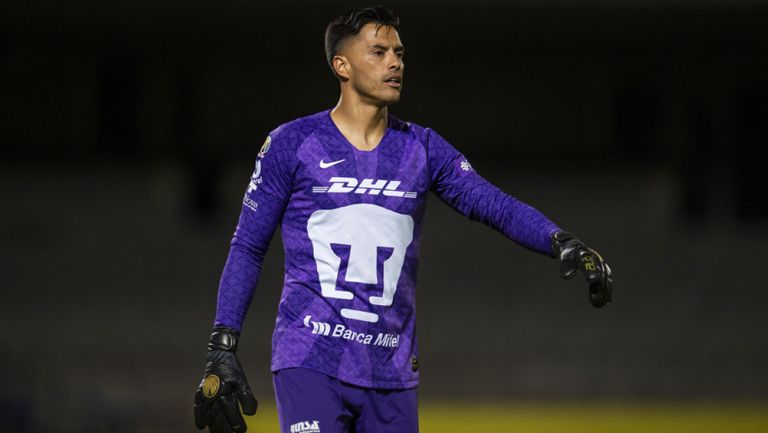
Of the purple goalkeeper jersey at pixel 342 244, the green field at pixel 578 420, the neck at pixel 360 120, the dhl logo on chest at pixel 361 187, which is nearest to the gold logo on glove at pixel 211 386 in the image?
the purple goalkeeper jersey at pixel 342 244

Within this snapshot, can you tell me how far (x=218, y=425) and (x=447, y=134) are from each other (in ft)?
32.4

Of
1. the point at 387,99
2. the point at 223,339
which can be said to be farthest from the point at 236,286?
the point at 387,99

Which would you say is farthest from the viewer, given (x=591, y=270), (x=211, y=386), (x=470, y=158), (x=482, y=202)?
(x=470, y=158)

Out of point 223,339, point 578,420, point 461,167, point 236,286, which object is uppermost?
point 461,167

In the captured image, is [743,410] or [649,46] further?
[649,46]

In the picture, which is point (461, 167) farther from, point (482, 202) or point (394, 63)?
point (394, 63)

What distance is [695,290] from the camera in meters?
13.1

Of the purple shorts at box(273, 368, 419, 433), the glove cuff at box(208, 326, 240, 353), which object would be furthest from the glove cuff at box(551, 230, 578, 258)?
the glove cuff at box(208, 326, 240, 353)

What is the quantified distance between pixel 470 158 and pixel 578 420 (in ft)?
16.2

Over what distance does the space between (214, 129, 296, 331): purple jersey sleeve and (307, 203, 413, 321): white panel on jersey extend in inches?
5.6

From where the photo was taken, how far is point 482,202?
394cm

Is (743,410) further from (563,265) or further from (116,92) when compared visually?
(116,92)

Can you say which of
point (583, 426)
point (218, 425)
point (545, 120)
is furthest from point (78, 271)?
point (218, 425)

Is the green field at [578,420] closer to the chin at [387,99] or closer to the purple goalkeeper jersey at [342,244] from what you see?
the purple goalkeeper jersey at [342,244]
